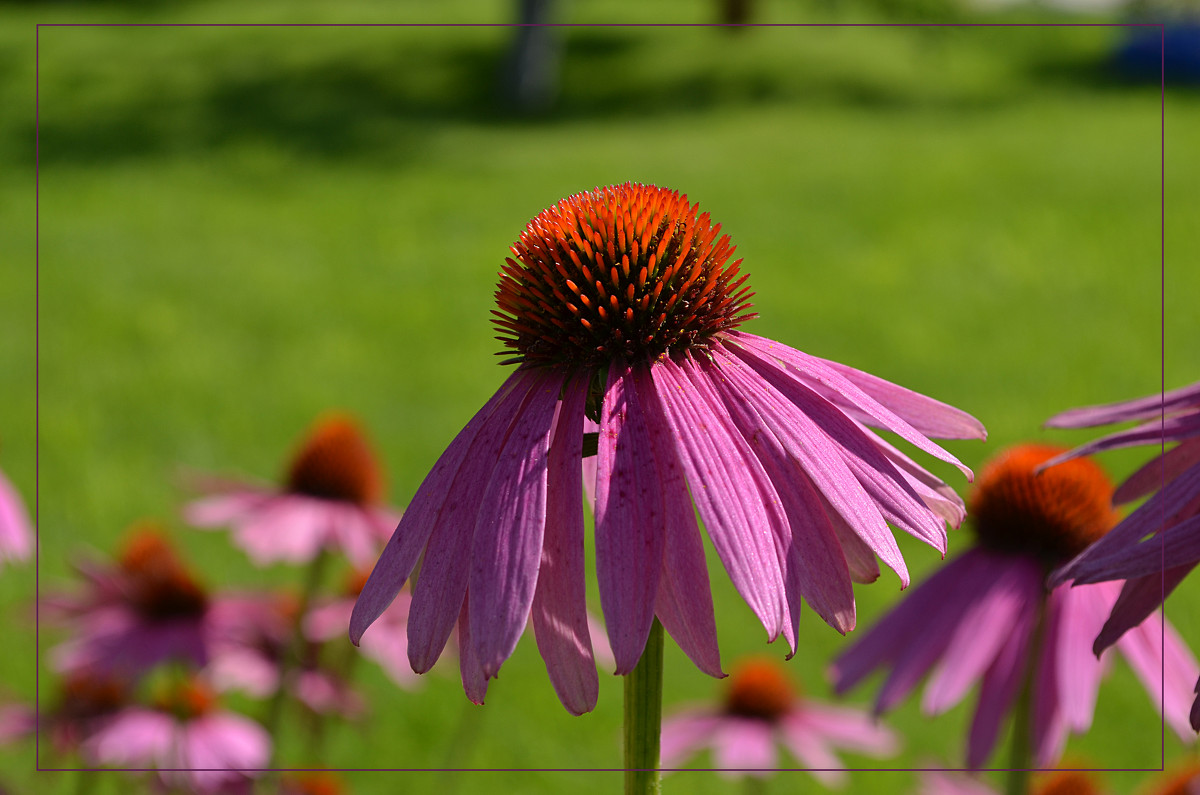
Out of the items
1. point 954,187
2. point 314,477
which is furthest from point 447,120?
point 314,477

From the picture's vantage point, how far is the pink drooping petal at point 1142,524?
80 cm

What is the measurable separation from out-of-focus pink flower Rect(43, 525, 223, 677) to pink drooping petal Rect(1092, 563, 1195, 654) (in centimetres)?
172

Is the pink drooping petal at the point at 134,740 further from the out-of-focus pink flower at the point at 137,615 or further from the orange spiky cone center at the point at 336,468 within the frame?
the orange spiky cone center at the point at 336,468

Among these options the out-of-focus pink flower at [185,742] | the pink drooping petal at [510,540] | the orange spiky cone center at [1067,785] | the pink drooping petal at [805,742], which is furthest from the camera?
the pink drooping petal at [805,742]

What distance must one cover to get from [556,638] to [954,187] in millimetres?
10348

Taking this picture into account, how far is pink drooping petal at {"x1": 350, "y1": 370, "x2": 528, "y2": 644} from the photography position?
2.38 ft

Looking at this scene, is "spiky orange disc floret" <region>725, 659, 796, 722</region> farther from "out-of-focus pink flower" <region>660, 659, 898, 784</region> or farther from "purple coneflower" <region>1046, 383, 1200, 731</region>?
"purple coneflower" <region>1046, 383, 1200, 731</region>

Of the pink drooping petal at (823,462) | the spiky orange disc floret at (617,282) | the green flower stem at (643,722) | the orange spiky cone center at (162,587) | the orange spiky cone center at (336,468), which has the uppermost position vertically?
the spiky orange disc floret at (617,282)

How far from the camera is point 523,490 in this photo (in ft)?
2.44

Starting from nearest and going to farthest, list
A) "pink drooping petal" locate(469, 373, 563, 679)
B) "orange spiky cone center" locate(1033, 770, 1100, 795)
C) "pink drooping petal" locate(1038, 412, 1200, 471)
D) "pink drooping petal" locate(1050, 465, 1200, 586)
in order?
"pink drooping petal" locate(469, 373, 563, 679)
"pink drooping petal" locate(1050, 465, 1200, 586)
"pink drooping petal" locate(1038, 412, 1200, 471)
"orange spiky cone center" locate(1033, 770, 1100, 795)

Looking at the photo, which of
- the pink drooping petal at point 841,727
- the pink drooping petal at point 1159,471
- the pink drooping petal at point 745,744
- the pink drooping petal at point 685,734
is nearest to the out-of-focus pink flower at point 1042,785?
the pink drooping petal at point 841,727

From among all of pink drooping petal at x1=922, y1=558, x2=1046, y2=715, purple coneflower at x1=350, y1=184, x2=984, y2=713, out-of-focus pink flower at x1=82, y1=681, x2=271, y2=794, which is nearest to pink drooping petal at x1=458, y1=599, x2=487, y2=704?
purple coneflower at x1=350, y1=184, x2=984, y2=713

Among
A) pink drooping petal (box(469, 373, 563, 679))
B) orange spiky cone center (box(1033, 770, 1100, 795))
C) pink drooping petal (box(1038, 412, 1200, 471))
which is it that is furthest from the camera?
orange spiky cone center (box(1033, 770, 1100, 795))

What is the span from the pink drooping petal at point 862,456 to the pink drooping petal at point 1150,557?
0.34ft
